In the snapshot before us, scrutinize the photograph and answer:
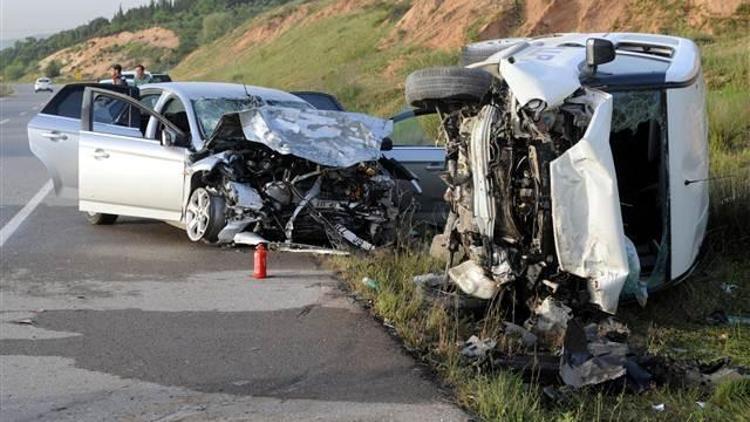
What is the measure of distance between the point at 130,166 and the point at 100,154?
437mm

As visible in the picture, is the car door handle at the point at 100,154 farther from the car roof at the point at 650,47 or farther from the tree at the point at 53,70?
the tree at the point at 53,70

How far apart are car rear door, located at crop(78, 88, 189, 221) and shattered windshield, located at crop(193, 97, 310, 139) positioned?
0.31 metres

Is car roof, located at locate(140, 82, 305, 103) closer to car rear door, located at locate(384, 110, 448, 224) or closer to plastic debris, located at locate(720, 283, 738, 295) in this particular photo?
car rear door, located at locate(384, 110, 448, 224)

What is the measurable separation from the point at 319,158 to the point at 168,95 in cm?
251

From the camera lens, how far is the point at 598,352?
5305 mm

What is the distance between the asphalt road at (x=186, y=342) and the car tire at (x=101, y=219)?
3.12 feet

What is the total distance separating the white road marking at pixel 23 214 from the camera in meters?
10.2

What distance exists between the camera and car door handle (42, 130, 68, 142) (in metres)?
10.6

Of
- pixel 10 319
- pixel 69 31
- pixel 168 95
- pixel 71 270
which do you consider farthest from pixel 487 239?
pixel 69 31

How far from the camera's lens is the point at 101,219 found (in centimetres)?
1063

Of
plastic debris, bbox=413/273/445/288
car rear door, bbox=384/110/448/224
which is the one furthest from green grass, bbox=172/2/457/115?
plastic debris, bbox=413/273/445/288

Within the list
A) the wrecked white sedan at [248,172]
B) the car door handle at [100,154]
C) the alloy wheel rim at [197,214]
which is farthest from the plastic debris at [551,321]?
the car door handle at [100,154]

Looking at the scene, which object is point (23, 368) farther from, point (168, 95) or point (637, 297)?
point (168, 95)

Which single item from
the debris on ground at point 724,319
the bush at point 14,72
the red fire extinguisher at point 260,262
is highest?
the debris on ground at point 724,319
